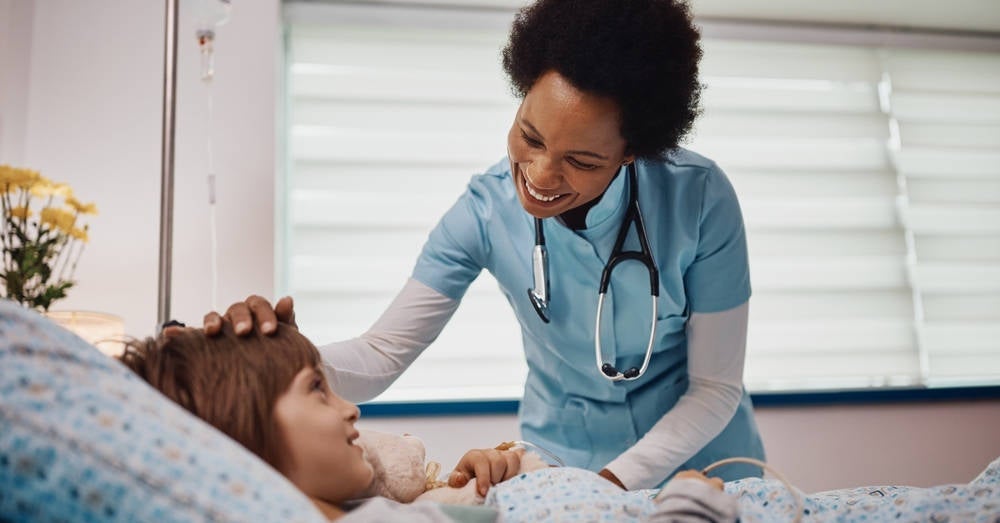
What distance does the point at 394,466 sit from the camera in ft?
3.82

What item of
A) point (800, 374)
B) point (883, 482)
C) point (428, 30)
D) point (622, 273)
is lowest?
point (883, 482)

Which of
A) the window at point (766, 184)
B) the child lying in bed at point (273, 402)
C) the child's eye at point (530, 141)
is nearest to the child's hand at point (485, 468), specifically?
the child lying in bed at point (273, 402)

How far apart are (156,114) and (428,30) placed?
0.92m

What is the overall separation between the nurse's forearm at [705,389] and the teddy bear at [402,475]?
40 centimetres

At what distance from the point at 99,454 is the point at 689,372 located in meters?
1.08

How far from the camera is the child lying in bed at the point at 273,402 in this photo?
957 millimetres

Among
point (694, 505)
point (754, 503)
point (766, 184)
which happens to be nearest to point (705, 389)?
point (754, 503)

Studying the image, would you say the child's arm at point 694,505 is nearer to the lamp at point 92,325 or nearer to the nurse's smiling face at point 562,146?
the nurse's smiling face at point 562,146

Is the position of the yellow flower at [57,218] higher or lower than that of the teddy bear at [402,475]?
higher

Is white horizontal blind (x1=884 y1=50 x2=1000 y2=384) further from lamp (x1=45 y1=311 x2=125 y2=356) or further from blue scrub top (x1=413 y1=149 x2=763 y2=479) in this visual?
lamp (x1=45 y1=311 x2=125 y2=356)

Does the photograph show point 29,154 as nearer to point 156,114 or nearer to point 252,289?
point 156,114

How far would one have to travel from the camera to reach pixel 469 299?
2.88m

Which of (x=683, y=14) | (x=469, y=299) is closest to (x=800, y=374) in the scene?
(x=469, y=299)

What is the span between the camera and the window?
2836mm
